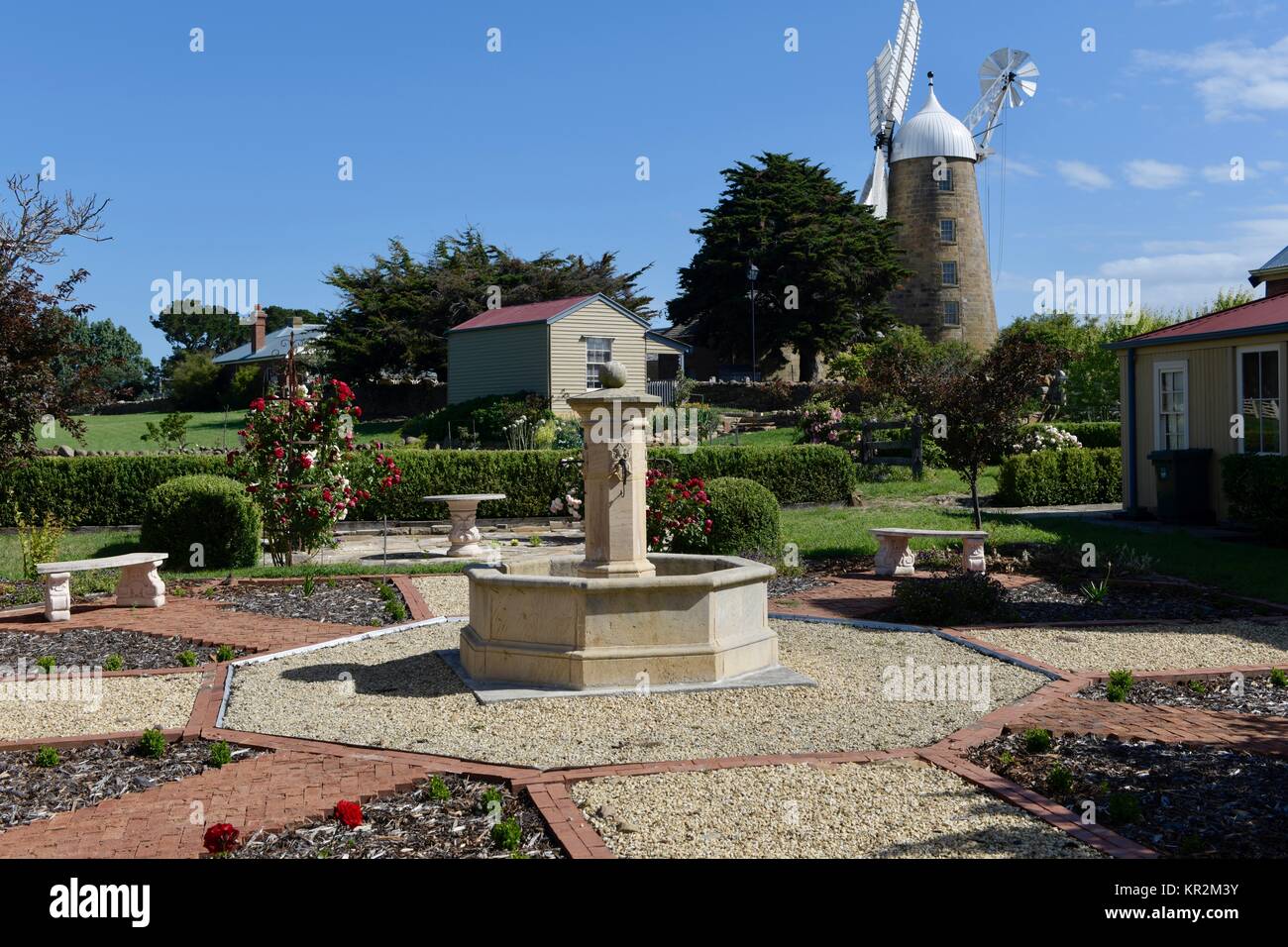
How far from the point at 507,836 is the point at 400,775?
1.22m

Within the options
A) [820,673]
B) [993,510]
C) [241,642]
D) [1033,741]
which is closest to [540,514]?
[993,510]

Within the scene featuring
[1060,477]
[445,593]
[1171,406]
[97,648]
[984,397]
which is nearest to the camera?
[97,648]

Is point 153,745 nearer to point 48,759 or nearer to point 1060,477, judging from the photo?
point 48,759

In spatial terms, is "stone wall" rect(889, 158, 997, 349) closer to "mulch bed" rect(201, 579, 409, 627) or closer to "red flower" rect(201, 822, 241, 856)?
"mulch bed" rect(201, 579, 409, 627)

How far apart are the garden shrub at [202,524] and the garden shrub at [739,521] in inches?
240

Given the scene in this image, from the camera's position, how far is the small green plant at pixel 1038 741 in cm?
613

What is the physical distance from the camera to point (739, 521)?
14.0 m

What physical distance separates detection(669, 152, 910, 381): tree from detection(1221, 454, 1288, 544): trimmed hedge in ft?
97.3

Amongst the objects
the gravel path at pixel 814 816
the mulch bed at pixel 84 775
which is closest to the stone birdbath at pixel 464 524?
the mulch bed at pixel 84 775

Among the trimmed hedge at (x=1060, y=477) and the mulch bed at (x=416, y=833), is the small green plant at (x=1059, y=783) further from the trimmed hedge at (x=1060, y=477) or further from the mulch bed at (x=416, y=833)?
the trimmed hedge at (x=1060, y=477)

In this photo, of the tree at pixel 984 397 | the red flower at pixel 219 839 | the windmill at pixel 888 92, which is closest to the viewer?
the red flower at pixel 219 839

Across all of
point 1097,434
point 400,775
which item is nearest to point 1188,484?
point 1097,434

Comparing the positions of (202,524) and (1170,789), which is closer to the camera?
(1170,789)

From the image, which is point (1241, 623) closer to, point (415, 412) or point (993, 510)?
point (993, 510)
